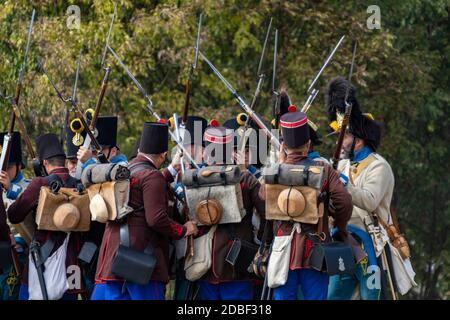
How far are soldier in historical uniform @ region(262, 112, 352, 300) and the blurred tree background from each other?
645 cm

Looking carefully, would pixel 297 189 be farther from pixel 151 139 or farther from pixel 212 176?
pixel 151 139

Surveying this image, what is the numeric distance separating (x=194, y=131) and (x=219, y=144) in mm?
852

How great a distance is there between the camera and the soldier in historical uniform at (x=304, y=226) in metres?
10.9

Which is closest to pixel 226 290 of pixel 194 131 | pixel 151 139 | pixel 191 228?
pixel 191 228

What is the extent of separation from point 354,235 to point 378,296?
21.7 inches

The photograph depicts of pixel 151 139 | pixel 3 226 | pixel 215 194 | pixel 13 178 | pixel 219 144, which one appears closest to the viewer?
pixel 151 139

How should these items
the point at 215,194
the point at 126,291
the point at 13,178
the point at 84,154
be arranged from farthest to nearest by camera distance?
the point at 13,178 → the point at 84,154 → the point at 215,194 → the point at 126,291

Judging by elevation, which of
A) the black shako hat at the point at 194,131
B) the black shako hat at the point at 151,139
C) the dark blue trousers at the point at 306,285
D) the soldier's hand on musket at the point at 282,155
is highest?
the black shako hat at the point at 151,139

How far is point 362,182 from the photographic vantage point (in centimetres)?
1177

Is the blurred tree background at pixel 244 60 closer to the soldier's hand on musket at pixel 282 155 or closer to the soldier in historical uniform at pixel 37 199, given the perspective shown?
the soldier in historical uniform at pixel 37 199

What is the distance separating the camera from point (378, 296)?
38.5 feet

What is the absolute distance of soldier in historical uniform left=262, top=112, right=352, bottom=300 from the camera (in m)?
10.9

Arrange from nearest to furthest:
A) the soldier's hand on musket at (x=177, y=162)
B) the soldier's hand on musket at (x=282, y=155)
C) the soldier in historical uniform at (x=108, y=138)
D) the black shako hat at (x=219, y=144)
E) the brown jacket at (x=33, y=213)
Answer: the soldier's hand on musket at (x=282, y=155)
the black shako hat at (x=219, y=144)
the brown jacket at (x=33, y=213)
the soldier's hand on musket at (x=177, y=162)
the soldier in historical uniform at (x=108, y=138)

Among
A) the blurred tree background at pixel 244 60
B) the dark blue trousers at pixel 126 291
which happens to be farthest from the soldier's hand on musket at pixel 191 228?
the blurred tree background at pixel 244 60
